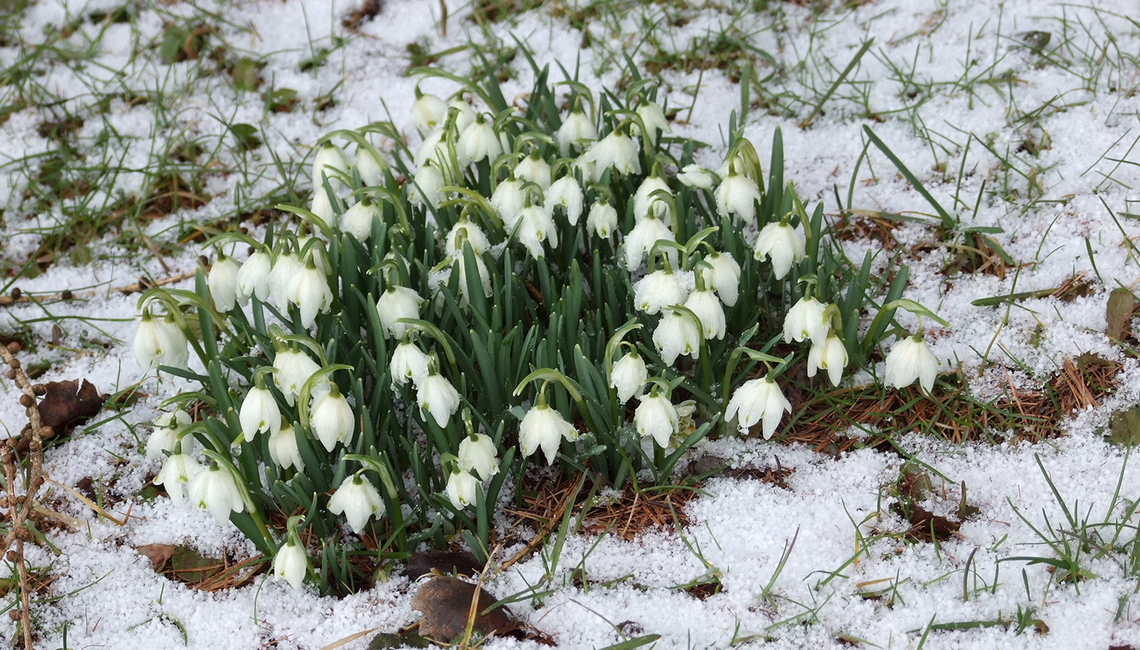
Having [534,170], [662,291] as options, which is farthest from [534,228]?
[662,291]

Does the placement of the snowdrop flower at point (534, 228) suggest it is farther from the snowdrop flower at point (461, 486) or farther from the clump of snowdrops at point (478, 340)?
the snowdrop flower at point (461, 486)

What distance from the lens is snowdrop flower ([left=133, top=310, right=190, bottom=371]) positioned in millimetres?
1970

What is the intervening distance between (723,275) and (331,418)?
2.65ft

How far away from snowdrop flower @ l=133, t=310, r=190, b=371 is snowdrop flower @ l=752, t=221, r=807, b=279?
3.97 ft

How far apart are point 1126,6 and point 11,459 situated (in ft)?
11.2

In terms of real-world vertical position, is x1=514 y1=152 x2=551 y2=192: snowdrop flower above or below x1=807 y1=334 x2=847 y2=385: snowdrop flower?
above

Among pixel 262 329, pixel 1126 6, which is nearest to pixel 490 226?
pixel 262 329

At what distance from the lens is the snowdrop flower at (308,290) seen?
6.41 feet

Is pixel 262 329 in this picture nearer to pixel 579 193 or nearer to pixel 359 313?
pixel 359 313

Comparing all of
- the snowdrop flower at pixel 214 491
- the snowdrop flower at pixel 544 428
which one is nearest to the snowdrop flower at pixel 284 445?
the snowdrop flower at pixel 214 491

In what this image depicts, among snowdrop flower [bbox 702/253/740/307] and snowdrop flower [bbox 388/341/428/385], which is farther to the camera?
snowdrop flower [bbox 702/253/740/307]

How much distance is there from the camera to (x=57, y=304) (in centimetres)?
276

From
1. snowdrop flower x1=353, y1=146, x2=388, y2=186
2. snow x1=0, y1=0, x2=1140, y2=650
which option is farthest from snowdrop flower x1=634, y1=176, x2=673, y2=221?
snowdrop flower x1=353, y1=146, x2=388, y2=186

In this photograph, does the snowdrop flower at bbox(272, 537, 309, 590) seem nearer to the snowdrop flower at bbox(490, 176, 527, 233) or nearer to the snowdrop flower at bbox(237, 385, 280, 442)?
the snowdrop flower at bbox(237, 385, 280, 442)
